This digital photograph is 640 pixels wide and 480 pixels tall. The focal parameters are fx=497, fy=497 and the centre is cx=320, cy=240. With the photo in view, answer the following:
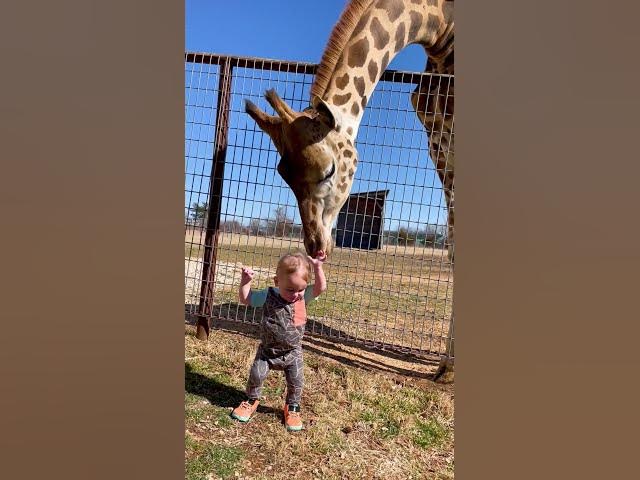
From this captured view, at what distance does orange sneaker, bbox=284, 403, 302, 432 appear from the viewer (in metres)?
1.20

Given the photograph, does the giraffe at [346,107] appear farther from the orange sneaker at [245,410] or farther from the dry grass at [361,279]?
the orange sneaker at [245,410]

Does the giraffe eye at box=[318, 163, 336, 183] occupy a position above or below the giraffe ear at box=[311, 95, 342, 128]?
below

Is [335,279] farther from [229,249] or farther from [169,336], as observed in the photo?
[169,336]

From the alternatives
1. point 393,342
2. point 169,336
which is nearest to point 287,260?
point 169,336

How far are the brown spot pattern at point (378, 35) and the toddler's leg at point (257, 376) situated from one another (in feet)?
3.54

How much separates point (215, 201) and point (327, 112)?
25.6 inches

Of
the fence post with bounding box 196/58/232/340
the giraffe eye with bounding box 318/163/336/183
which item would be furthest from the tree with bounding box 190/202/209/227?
the giraffe eye with bounding box 318/163/336/183

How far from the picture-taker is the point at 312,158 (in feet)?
4.65

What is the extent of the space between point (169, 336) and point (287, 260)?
1.38ft

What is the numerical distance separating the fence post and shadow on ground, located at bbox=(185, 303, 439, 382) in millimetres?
60

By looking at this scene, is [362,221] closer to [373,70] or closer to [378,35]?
[373,70]

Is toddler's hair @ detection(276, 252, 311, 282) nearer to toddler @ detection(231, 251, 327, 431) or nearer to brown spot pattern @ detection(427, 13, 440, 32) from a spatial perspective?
toddler @ detection(231, 251, 327, 431)

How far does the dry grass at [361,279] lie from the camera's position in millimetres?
1838

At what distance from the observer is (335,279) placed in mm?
1892
